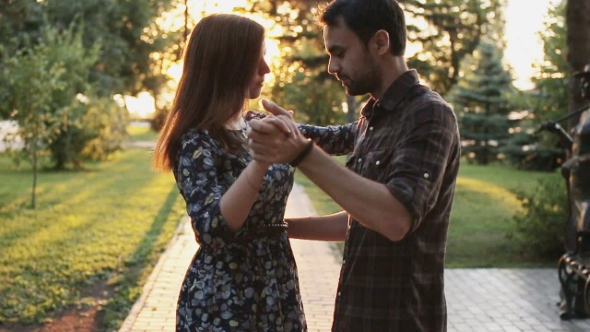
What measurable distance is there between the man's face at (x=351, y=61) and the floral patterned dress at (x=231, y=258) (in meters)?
0.42

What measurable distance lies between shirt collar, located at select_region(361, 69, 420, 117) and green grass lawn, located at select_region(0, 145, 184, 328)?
1189mm

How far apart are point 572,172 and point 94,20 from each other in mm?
31664

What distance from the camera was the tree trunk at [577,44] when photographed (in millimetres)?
8414

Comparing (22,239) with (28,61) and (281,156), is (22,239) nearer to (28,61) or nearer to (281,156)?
(28,61)

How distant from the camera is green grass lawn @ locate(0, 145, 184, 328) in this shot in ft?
26.3

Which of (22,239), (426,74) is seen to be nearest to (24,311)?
(22,239)

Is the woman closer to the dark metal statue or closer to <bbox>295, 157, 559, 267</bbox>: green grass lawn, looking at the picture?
the dark metal statue

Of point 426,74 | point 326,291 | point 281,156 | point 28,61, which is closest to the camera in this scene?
point 281,156

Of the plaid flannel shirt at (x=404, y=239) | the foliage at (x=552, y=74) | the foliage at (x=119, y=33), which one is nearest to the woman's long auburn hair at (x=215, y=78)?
the plaid flannel shirt at (x=404, y=239)

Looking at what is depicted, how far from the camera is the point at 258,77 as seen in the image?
2629 mm

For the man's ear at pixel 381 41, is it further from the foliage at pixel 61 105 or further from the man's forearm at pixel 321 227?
the foliage at pixel 61 105

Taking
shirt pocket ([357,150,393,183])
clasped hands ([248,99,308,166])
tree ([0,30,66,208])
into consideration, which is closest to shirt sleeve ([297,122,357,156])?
shirt pocket ([357,150,393,183])

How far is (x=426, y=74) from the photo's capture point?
23250 millimetres

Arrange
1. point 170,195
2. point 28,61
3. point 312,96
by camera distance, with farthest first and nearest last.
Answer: point 312,96, point 170,195, point 28,61
